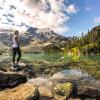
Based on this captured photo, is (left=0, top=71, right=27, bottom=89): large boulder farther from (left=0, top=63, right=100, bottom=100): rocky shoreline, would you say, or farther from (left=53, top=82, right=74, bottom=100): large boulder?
(left=53, top=82, right=74, bottom=100): large boulder

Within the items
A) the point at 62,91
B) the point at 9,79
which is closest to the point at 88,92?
the point at 62,91

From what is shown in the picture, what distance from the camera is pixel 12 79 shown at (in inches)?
704

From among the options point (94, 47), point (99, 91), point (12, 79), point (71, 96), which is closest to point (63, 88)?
point (71, 96)

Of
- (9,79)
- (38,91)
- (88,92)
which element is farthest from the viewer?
(9,79)

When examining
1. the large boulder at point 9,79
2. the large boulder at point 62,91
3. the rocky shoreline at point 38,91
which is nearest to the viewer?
the rocky shoreline at point 38,91

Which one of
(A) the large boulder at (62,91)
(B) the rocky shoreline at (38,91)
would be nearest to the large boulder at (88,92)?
(B) the rocky shoreline at (38,91)

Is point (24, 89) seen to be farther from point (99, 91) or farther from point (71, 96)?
point (99, 91)

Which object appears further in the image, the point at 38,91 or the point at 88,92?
the point at 88,92

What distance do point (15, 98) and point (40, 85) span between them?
5764 millimetres

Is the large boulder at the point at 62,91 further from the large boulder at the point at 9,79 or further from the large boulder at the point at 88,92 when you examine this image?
the large boulder at the point at 9,79

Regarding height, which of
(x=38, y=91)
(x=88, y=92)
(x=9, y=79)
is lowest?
(x=88, y=92)

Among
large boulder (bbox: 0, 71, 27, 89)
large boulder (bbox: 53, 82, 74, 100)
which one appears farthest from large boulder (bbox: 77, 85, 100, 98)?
large boulder (bbox: 0, 71, 27, 89)

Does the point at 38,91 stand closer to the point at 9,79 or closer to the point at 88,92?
the point at 88,92

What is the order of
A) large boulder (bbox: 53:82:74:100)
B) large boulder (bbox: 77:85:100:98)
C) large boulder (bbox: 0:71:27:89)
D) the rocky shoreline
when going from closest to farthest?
the rocky shoreline, large boulder (bbox: 53:82:74:100), large boulder (bbox: 77:85:100:98), large boulder (bbox: 0:71:27:89)
